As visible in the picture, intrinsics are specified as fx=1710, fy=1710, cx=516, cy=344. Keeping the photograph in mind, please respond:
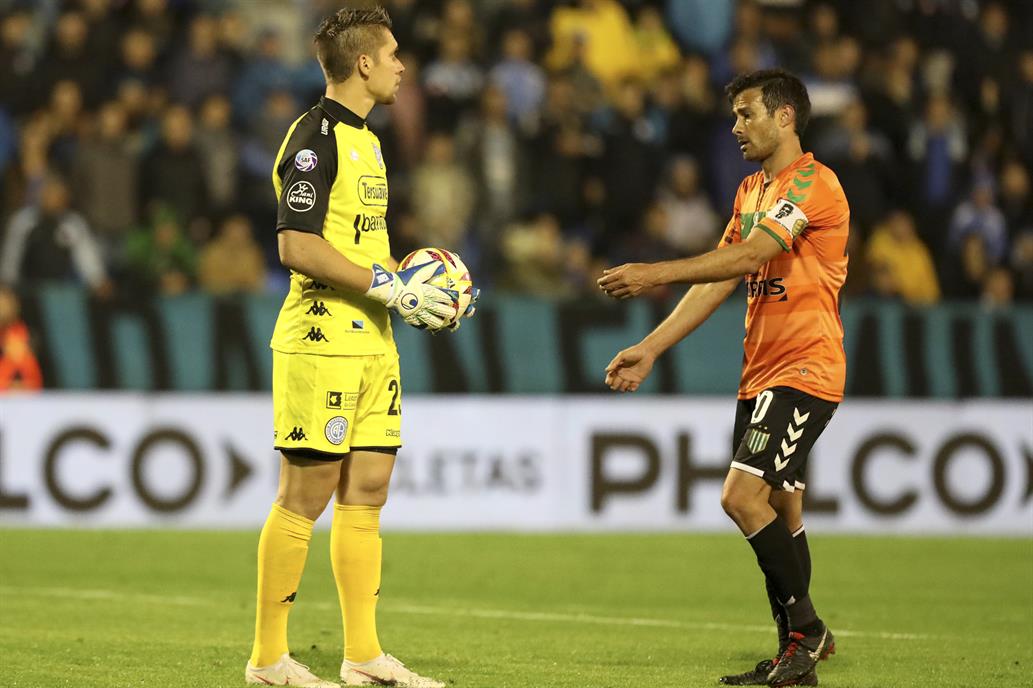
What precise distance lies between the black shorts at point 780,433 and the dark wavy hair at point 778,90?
42.4 inches

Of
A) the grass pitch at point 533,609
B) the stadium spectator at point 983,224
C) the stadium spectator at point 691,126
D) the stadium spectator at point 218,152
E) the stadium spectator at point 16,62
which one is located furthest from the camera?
the stadium spectator at point 691,126

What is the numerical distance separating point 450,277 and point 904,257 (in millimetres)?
10275

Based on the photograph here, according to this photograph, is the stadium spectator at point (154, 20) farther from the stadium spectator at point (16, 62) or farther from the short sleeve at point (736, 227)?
the short sleeve at point (736, 227)

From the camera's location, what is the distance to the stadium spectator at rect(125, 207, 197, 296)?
14234 mm

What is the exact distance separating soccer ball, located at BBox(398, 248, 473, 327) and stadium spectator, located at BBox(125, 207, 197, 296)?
27.5 feet

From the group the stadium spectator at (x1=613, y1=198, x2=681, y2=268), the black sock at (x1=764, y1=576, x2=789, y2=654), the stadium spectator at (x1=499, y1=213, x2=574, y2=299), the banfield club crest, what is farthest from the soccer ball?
the stadium spectator at (x1=613, y1=198, x2=681, y2=268)

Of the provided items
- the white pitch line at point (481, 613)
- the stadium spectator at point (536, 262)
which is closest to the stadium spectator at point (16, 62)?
the stadium spectator at point (536, 262)

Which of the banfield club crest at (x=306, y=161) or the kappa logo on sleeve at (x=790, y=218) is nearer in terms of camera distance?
the banfield club crest at (x=306, y=161)

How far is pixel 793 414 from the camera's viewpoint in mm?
6562

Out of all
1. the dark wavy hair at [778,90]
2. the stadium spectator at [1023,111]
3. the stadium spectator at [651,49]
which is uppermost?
the stadium spectator at [651,49]

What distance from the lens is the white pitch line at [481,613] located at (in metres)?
8.29

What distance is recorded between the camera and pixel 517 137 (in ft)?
52.3

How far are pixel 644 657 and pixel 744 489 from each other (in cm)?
107

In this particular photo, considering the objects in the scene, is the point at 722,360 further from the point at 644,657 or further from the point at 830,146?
the point at 644,657
